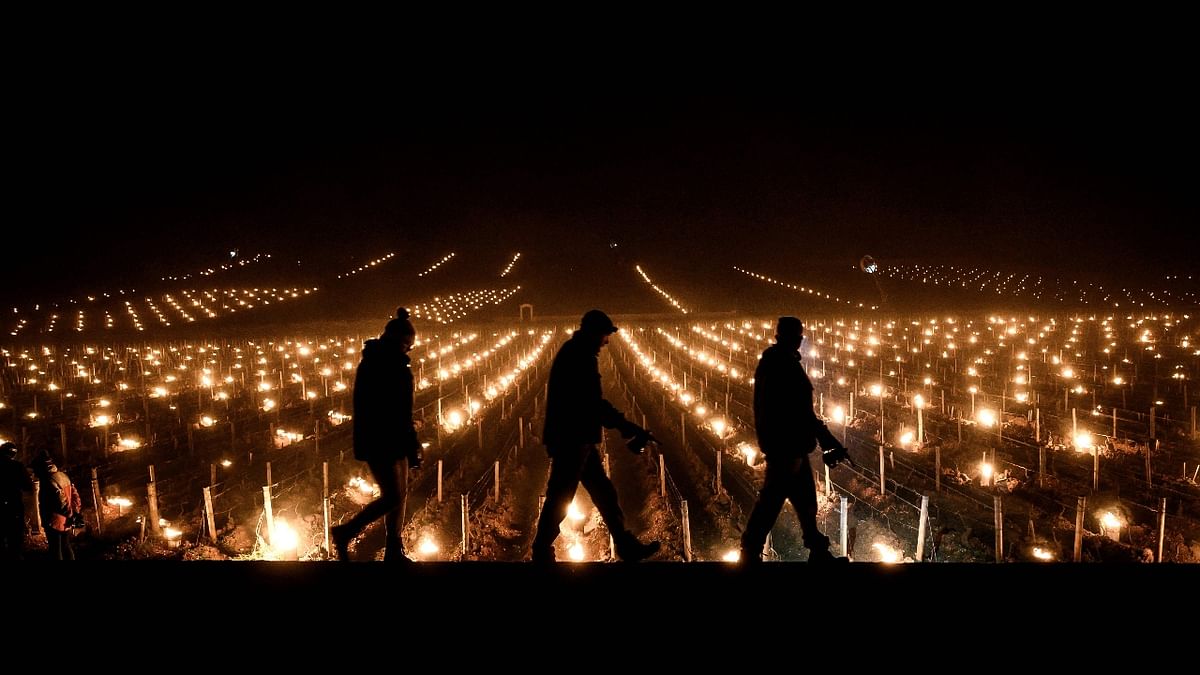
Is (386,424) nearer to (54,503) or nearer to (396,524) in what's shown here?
(396,524)

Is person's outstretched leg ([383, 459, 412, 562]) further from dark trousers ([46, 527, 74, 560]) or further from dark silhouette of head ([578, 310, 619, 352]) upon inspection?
dark trousers ([46, 527, 74, 560])

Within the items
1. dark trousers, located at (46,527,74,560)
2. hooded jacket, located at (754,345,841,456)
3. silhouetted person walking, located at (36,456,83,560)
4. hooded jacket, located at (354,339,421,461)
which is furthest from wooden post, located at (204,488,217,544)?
hooded jacket, located at (754,345,841,456)

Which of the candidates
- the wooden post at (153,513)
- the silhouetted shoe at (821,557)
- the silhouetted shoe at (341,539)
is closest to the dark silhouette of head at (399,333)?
the silhouetted shoe at (341,539)

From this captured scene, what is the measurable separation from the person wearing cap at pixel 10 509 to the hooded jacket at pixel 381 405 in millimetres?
4566

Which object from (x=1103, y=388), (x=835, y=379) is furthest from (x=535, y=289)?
(x=1103, y=388)

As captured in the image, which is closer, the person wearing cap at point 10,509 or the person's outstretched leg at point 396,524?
the person's outstretched leg at point 396,524

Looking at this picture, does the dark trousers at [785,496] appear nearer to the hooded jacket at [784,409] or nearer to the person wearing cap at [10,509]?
the hooded jacket at [784,409]

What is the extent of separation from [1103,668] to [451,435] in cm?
1529

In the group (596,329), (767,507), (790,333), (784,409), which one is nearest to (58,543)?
(596,329)

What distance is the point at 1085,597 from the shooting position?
11.8ft

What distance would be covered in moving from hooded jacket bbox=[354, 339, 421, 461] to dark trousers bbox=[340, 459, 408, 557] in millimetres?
87

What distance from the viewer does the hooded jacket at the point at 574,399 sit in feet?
12.9

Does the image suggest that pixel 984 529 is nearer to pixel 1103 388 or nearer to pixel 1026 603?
pixel 1026 603

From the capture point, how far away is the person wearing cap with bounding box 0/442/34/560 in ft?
19.8
